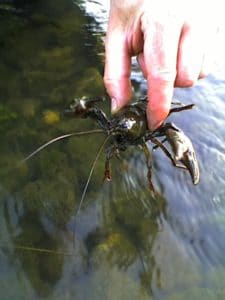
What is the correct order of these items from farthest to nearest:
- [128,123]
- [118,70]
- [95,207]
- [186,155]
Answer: [95,207]
[128,123]
[186,155]
[118,70]

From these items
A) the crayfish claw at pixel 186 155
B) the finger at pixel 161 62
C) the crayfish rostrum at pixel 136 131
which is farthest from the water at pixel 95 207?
the finger at pixel 161 62

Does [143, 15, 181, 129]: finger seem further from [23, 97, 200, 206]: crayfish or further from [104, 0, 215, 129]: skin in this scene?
[23, 97, 200, 206]: crayfish

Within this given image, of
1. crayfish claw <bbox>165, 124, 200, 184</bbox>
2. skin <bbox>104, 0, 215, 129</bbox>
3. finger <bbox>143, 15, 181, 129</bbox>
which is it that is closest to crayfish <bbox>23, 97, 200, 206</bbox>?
crayfish claw <bbox>165, 124, 200, 184</bbox>

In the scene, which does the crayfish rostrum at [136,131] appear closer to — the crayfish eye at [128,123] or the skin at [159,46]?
the crayfish eye at [128,123]

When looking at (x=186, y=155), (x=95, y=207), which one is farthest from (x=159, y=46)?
(x=95, y=207)

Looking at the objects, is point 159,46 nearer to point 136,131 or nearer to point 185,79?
point 185,79
